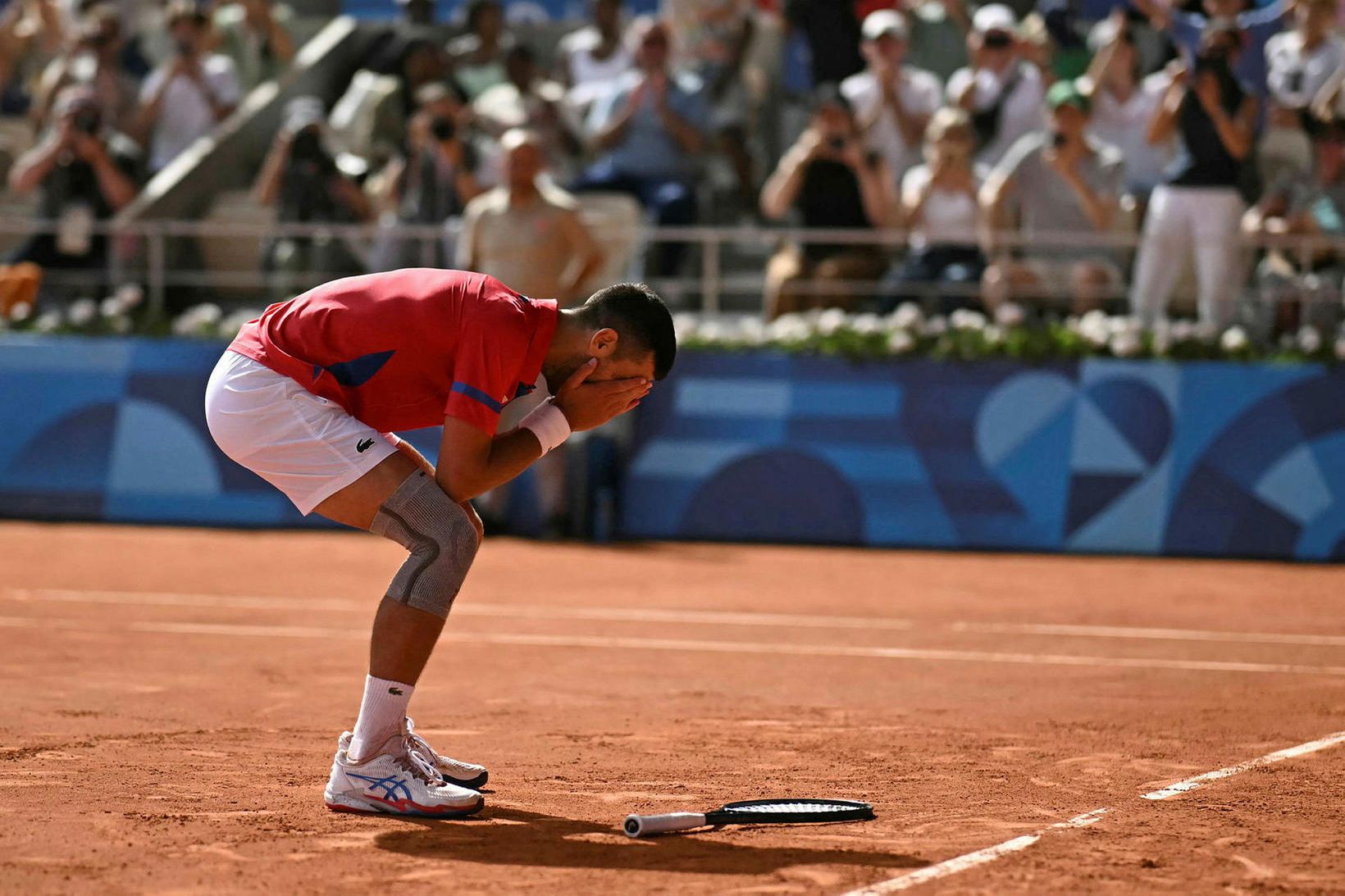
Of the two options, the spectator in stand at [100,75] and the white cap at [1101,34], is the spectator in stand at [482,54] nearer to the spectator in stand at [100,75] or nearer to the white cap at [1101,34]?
the spectator in stand at [100,75]

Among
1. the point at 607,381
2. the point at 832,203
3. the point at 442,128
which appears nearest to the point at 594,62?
the point at 442,128

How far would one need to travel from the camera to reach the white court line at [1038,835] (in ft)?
16.1

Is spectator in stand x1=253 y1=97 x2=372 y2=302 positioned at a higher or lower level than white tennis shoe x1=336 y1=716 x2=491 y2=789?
higher

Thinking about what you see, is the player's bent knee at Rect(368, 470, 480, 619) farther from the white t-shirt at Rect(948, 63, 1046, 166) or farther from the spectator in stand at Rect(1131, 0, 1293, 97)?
the spectator in stand at Rect(1131, 0, 1293, 97)

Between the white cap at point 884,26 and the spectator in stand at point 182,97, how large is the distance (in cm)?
690

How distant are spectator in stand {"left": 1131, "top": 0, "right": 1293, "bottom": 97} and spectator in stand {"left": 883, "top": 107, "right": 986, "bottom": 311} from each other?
2869 mm

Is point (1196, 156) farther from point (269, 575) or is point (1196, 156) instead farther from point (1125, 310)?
point (269, 575)

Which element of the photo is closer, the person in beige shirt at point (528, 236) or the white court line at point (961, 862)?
the white court line at point (961, 862)

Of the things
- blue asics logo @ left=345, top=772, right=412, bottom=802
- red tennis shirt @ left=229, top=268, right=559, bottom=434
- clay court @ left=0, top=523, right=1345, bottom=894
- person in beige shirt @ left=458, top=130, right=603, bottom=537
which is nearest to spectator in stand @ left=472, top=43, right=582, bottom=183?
person in beige shirt @ left=458, top=130, right=603, bottom=537

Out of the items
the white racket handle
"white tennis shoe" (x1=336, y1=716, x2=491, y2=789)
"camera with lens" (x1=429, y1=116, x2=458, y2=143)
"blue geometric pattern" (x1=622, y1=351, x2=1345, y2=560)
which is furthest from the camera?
"camera with lens" (x1=429, y1=116, x2=458, y2=143)

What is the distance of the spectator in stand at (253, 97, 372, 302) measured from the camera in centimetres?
1573

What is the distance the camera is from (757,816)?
5578 mm

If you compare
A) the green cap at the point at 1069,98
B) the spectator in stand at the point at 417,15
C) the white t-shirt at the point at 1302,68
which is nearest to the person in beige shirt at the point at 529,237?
the green cap at the point at 1069,98

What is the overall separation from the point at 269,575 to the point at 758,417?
431 cm
